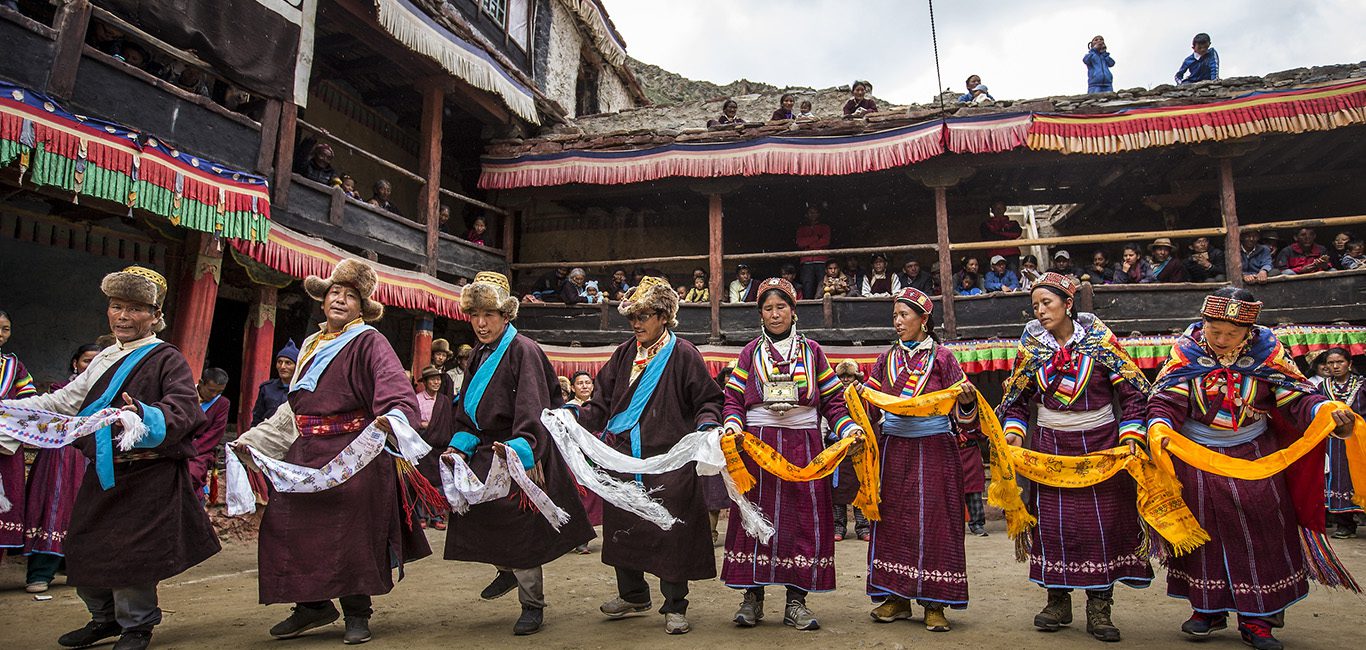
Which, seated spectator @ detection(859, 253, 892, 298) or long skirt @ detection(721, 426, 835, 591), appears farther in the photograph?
seated spectator @ detection(859, 253, 892, 298)

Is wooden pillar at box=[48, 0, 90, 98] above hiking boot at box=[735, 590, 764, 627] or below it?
above

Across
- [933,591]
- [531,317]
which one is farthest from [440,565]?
[531,317]

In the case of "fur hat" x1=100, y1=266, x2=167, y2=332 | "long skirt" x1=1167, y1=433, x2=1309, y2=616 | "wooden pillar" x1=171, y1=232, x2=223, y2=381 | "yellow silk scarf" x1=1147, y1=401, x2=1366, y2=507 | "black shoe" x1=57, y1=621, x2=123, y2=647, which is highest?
"wooden pillar" x1=171, y1=232, x2=223, y2=381

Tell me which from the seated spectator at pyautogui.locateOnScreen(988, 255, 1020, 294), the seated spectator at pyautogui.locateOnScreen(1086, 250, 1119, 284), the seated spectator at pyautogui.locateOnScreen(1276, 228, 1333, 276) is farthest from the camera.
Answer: the seated spectator at pyautogui.locateOnScreen(988, 255, 1020, 294)

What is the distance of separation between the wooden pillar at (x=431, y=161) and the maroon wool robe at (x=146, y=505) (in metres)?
7.30

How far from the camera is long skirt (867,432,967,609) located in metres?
3.76

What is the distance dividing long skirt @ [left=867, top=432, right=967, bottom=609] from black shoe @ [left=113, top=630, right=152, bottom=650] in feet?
10.5

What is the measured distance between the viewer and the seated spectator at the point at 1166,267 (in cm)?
1016

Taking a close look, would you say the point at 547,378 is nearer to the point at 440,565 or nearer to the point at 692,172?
the point at 440,565

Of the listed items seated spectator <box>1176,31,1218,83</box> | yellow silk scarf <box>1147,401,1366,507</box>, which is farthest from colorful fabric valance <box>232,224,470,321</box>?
seated spectator <box>1176,31,1218,83</box>

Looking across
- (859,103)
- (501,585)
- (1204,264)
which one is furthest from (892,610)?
(859,103)

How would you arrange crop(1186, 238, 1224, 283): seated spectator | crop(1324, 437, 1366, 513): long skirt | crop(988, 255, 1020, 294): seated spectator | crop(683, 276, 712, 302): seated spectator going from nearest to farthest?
crop(1324, 437, 1366, 513): long skirt, crop(1186, 238, 1224, 283): seated spectator, crop(988, 255, 1020, 294): seated spectator, crop(683, 276, 712, 302): seated spectator

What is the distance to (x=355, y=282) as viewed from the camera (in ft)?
12.6

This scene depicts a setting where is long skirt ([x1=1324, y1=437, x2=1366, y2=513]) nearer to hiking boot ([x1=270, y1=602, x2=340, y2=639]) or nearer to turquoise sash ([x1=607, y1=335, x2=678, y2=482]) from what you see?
turquoise sash ([x1=607, y1=335, x2=678, y2=482])
